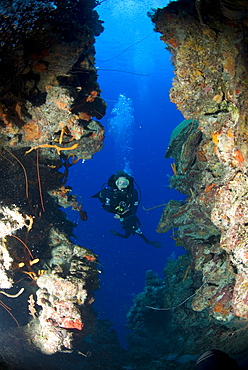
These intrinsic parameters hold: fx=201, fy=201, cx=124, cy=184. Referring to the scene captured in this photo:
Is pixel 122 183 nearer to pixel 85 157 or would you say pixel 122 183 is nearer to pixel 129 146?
pixel 85 157

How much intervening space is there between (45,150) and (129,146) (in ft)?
225

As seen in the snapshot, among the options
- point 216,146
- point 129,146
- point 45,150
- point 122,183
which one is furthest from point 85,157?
point 129,146

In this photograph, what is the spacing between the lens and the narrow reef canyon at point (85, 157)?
259cm

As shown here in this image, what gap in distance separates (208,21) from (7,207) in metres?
4.22

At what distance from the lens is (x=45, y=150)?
4.97 meters

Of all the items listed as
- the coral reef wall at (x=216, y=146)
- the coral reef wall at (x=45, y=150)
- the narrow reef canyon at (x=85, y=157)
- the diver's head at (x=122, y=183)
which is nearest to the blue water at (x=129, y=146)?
the coral reef wall at (x=45, y=150)

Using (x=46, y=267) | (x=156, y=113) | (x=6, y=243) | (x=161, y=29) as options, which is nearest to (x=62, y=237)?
(x=46, y=267)

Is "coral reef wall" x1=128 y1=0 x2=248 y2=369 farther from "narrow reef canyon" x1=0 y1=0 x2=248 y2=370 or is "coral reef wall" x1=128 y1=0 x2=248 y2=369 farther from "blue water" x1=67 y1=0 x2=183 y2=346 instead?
→ "blue water" x1=67 y1=0 x2=183 y2=346

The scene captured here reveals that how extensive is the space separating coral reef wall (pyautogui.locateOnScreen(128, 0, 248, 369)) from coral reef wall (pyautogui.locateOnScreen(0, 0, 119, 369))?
68.9 inches

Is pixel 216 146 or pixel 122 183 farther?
pixel 122 183

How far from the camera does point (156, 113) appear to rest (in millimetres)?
63719

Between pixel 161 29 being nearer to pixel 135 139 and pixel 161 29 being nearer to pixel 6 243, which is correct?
pixel 6 243

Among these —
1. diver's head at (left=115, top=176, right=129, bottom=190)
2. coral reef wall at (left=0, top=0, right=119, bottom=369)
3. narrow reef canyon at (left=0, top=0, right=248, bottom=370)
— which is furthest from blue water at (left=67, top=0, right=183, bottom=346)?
diver's head at (left=115, top=176, right=129, bottom=190)

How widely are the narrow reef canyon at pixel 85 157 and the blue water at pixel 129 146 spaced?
81cm
